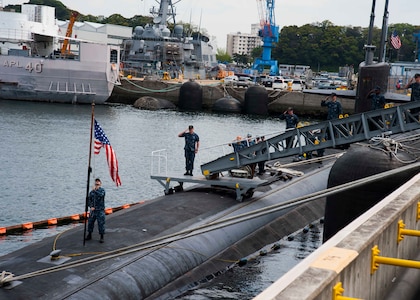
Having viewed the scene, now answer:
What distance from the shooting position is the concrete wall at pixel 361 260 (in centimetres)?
650

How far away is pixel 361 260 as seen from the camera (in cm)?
824

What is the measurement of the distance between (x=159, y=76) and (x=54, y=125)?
42.2 m

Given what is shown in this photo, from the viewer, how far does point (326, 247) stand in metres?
7.79

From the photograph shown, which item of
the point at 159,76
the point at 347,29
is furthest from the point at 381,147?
the point at 347,29

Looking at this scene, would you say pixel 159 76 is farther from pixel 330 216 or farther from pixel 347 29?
pixel 347 29

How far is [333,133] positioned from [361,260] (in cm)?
1337

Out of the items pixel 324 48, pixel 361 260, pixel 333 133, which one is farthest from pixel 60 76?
pixel 324 48

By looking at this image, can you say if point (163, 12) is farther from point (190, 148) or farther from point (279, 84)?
point (190, 148)

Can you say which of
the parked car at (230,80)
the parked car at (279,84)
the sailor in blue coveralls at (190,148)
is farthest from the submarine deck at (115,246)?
the parked car at (279,84)

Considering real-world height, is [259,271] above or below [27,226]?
above

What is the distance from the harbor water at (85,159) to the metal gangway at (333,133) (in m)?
1.13

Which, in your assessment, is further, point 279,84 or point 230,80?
point 230,80

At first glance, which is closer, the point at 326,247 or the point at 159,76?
the point at 326,247

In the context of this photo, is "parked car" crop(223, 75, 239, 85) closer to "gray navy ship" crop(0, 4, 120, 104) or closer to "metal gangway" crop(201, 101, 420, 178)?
"gray navy ship" crop(0, 4, 120, 104)
